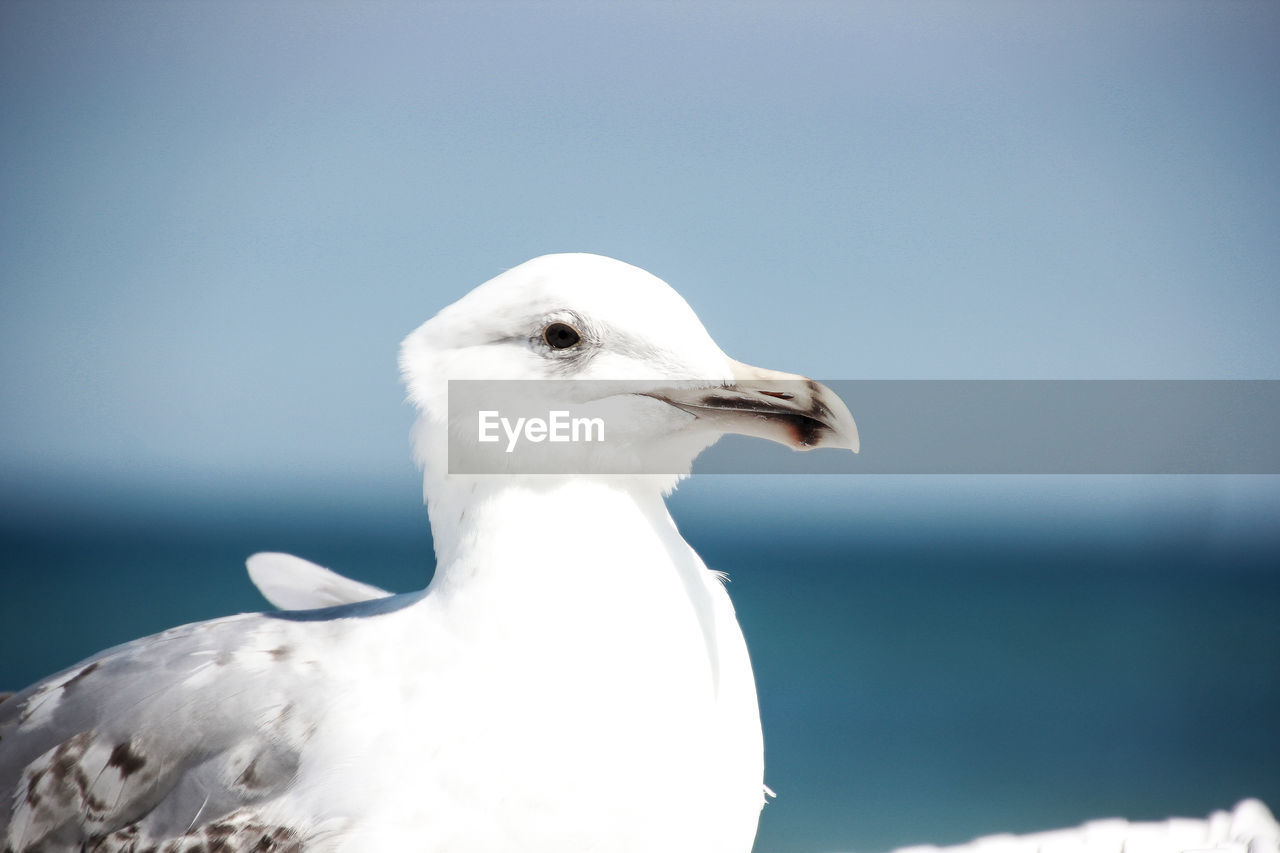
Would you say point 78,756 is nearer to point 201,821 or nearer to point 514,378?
point 201,821

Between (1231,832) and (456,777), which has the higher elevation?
(456,777)

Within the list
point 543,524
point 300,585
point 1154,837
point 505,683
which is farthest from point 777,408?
point 1154,837

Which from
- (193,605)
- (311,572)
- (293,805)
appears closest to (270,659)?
(293,805)

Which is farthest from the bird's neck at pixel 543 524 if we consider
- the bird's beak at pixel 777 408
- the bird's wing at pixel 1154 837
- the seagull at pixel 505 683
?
the bird's wing at pixel 1154 837

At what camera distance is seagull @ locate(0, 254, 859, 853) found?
1.05 meters

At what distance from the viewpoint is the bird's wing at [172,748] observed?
1.12 metres

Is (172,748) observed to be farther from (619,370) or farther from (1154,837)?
(1154,837)

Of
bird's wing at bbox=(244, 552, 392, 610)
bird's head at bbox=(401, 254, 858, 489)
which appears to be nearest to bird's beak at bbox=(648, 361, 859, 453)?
bird's head at bbox=(401, 254, 858, 489)

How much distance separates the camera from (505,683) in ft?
3.57

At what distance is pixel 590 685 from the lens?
3.56ft

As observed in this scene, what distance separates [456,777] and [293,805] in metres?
0.19

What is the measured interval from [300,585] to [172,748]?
529mm

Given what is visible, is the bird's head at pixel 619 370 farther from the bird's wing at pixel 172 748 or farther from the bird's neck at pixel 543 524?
the bird's wing at pixel 172 748

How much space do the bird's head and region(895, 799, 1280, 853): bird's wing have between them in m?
0.95
